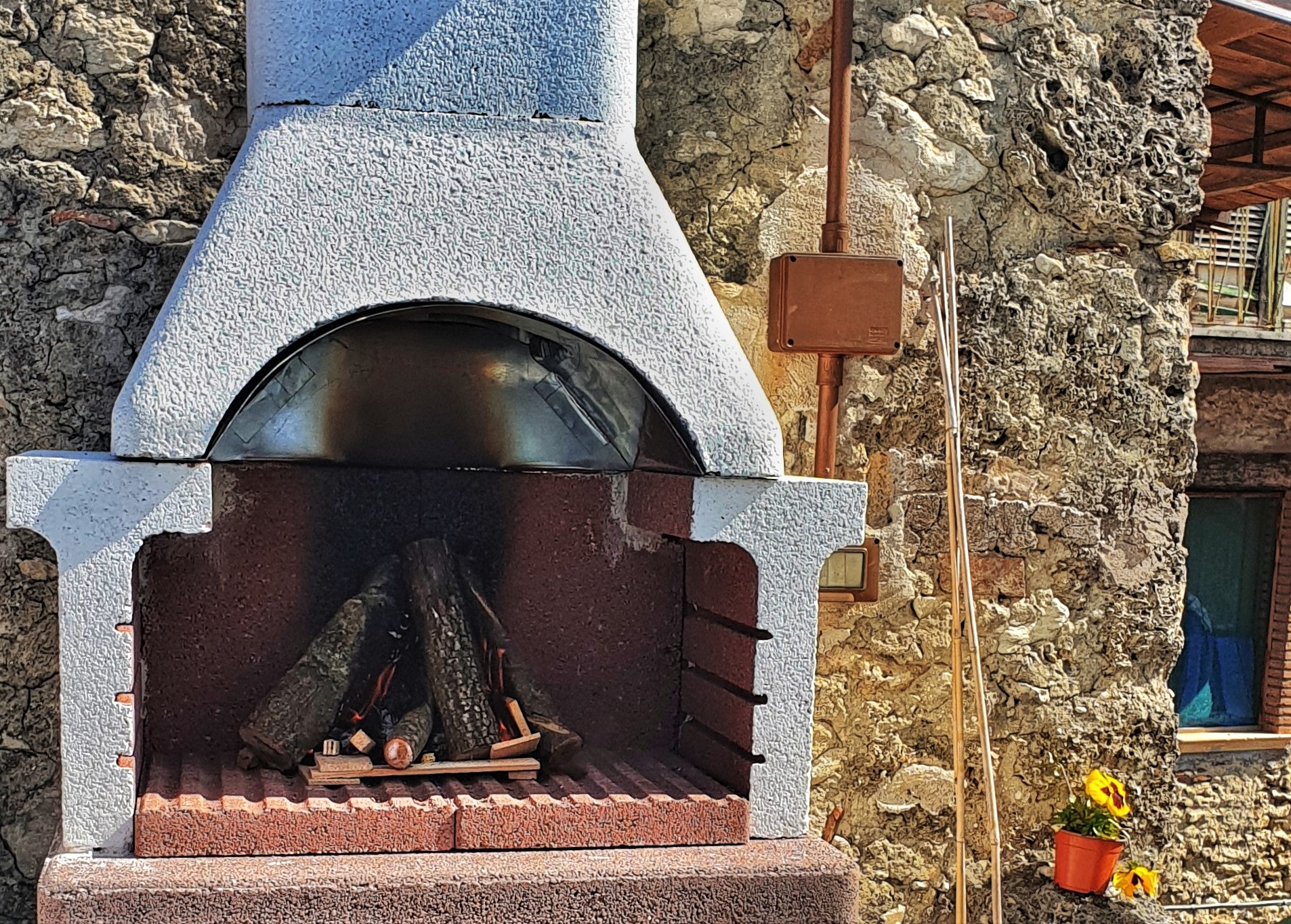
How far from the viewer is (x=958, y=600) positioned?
4.06 meters

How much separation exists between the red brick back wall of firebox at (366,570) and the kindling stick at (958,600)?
0.87m

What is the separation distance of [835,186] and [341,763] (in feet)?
6.90

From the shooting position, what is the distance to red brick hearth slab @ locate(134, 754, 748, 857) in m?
2.93

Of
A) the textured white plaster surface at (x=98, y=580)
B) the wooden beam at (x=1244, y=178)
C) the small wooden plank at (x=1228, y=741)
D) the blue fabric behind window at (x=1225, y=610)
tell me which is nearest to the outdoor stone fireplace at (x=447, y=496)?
the textured white plaster surface at (x=98, y=580)

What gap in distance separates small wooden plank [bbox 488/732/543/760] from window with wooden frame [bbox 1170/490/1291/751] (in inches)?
174

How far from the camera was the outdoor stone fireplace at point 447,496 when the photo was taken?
289 cm

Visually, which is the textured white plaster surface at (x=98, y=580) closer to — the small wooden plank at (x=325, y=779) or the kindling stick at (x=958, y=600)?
the small wooden plank at (x=325, y=779)

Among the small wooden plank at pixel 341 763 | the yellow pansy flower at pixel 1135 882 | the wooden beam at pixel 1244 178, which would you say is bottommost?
the yellow pansy flower at pixel 1135 882

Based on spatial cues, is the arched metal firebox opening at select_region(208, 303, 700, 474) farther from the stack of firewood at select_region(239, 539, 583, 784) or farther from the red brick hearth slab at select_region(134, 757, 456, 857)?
the red brick hearth slab at select_region(134, 757, 456, 857)

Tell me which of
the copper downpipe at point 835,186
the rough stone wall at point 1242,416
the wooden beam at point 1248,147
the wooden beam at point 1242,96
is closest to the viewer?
the copper downpipe at point 835,186

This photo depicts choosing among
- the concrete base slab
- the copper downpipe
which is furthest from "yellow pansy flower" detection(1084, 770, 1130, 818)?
the concrete base slab

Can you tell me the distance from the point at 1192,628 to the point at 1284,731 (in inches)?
28.2

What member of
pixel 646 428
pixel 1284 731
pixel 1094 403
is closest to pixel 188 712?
pixel 646 428

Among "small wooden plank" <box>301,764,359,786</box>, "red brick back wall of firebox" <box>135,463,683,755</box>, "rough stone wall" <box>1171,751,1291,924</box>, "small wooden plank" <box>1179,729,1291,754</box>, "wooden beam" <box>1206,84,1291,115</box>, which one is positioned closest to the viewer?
"small wooden plank" <box>301,764,359,786</box>
